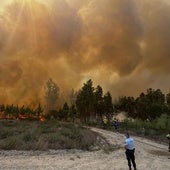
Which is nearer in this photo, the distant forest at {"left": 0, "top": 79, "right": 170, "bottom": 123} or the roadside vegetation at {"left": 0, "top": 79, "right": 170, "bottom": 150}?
the roadside vegetation at {"left": 0, "top": 79, "right": 170, "bottom": 150}

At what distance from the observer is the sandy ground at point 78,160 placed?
2802 centimetres

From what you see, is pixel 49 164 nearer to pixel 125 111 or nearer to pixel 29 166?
pixel 29 166

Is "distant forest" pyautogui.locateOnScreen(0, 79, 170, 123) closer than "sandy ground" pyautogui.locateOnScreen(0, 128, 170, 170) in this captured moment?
No

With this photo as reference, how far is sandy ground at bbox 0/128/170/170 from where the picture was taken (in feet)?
91.9

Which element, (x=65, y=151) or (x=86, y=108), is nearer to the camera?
(x=65, y=151)

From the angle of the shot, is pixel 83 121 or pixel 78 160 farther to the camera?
pixel 83 121

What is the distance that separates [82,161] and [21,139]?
43.5 feet

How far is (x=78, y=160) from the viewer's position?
32156 mm

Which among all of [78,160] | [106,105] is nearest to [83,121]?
[106,105]

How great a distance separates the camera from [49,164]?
29141 millimetres

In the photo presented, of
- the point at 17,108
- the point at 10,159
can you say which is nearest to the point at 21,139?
the point at 10,159

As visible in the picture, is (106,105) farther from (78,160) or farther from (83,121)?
(78,160)

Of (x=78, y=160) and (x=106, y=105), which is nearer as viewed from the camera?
(x=78, y=160)

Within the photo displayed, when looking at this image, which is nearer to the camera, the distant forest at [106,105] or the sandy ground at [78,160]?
the sandy ground at [78,160]
